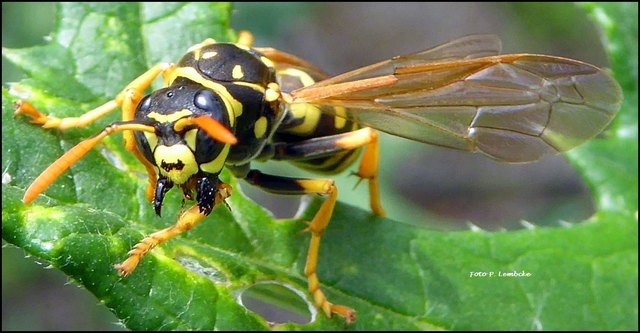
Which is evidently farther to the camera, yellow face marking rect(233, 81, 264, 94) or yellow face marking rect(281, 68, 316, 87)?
yellow face marking rect(281, 68, 316, 87)

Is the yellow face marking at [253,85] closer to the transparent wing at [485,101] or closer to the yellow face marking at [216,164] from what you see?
the transparent wing at [485,101]

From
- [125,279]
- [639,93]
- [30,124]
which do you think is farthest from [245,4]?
[125,279]

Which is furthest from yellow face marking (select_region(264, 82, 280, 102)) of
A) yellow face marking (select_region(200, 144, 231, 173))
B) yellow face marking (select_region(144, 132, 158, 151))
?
yellow face marking (select_region(144, 132, 158, 151))

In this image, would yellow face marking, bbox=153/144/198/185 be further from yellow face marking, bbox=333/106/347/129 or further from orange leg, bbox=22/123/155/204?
yellow face marking, bbox=333/106/347/129

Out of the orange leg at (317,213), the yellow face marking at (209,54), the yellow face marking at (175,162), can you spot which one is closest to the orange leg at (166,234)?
the yellow face marking at (175,162)

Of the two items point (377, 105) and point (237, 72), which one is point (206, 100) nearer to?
point (237, 72)

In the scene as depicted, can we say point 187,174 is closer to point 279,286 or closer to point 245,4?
point 279,286
